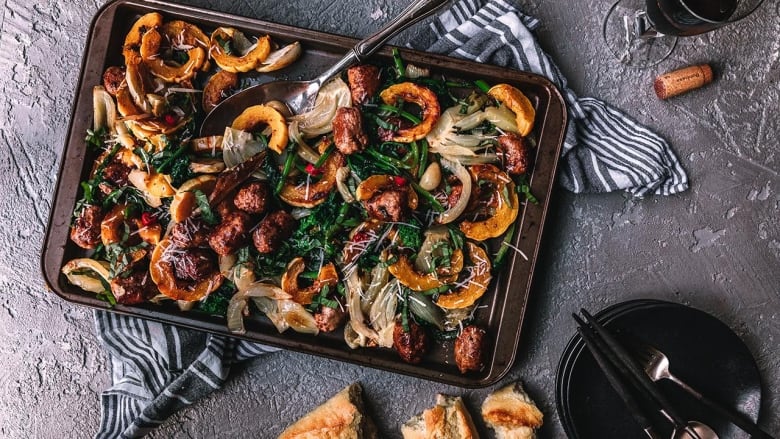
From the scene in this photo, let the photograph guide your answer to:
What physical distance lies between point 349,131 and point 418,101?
0.50 meters

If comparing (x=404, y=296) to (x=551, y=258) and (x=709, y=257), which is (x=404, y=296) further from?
(x=709, y=257)

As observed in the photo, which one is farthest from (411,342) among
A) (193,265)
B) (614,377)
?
(193,265)

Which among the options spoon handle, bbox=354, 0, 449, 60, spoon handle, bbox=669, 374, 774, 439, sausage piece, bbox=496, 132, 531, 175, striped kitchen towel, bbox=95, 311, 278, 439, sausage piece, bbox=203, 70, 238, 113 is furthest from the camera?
striped kitchen towel, bbox=95, 311, 278, 439

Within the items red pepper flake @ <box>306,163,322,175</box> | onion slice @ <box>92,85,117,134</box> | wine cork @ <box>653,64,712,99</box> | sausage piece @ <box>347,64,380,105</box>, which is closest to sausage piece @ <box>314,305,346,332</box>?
red pepper flake @ <box>306,163,322,175</box>

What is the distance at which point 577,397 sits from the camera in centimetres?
424

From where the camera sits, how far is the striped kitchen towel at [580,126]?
4383 mm

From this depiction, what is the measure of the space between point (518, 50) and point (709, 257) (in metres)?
2.00

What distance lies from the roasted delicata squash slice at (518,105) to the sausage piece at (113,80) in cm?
244

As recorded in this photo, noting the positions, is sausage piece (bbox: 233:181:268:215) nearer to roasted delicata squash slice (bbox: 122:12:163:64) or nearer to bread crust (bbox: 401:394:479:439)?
roasted delicata squash slice (bbox: 122:12:163:64)

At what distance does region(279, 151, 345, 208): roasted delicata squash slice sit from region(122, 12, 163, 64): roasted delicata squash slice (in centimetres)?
133

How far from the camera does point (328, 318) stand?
4262mm

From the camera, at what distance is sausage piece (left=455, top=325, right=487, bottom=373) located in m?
4.21

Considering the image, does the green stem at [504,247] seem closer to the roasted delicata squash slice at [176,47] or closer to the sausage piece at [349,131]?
the sausage piece at [349,131]

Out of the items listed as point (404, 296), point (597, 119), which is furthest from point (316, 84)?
point (597, 119)
